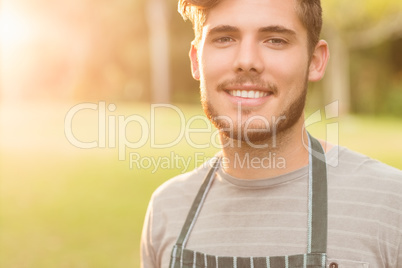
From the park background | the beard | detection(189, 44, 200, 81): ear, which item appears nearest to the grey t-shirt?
the beard

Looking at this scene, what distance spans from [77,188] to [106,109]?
7.39 meters

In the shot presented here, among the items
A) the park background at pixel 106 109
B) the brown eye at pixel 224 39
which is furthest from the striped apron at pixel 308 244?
the park background at pixel 106 109

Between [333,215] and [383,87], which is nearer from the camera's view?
[333,215]

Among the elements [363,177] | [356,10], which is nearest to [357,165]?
[363,177]

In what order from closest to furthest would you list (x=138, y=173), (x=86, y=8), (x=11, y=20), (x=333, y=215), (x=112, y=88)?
1. (x=333, y=215)
2. (x=138, y=173)
3. (x=11, y=20)
4. (x=86, y=8)
5. (x=112, y=88)

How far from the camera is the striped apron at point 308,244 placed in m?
2.31

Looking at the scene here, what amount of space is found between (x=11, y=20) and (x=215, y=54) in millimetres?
16233

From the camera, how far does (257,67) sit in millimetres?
2363

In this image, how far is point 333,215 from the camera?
2.36 metres

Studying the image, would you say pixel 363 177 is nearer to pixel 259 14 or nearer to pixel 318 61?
pixel 318 61

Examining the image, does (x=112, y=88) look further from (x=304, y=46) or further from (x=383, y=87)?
(x=304, y=46)

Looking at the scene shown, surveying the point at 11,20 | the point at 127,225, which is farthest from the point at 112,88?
the point at 127,225

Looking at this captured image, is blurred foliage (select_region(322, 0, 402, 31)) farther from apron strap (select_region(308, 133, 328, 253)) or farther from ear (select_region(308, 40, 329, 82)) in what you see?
apron strap (select_region(308, 133, 328, 253))

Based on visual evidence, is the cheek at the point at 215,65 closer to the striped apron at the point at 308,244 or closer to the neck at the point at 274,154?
the neck at the point at 274,154
